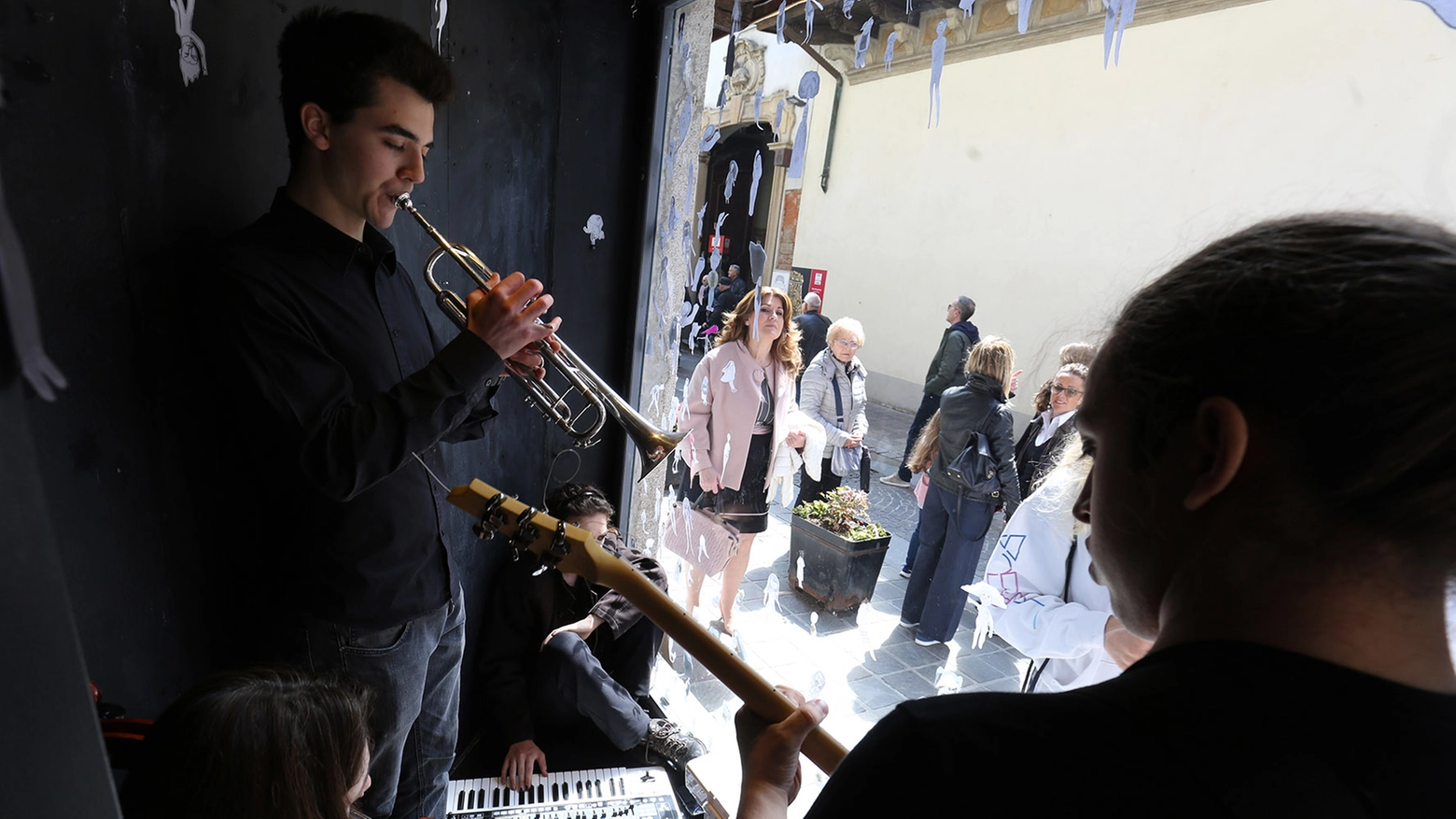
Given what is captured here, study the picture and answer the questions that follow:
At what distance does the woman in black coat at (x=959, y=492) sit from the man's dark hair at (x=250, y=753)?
2.57 meters

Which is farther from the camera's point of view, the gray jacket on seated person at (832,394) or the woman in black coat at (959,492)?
the gray jacket on seated person at (832,394)

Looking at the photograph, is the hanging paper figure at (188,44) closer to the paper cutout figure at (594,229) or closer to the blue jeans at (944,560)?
the paper cutout figure at (594,229)

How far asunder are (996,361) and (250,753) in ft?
9.49

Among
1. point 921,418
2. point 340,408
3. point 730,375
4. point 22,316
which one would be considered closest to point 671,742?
point 730,375

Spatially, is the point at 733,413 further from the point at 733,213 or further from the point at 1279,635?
the point at 1279,635

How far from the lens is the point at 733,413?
2941 mm

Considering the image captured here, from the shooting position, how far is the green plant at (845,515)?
3.48 meters

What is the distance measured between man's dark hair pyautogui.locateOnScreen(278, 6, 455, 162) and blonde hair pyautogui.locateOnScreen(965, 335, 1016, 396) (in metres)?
2.53

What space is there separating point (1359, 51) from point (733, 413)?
2259 millimetres

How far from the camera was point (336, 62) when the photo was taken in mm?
1319

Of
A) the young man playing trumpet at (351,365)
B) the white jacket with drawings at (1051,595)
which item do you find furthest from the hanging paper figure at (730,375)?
the young man playing trumpet at (351,365)

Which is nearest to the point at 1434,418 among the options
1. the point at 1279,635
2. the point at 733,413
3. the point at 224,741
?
the point at 1279,635

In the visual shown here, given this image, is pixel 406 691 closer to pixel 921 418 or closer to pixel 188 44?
pixel 188 44

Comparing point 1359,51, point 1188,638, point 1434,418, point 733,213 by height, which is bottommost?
point 1188,638
